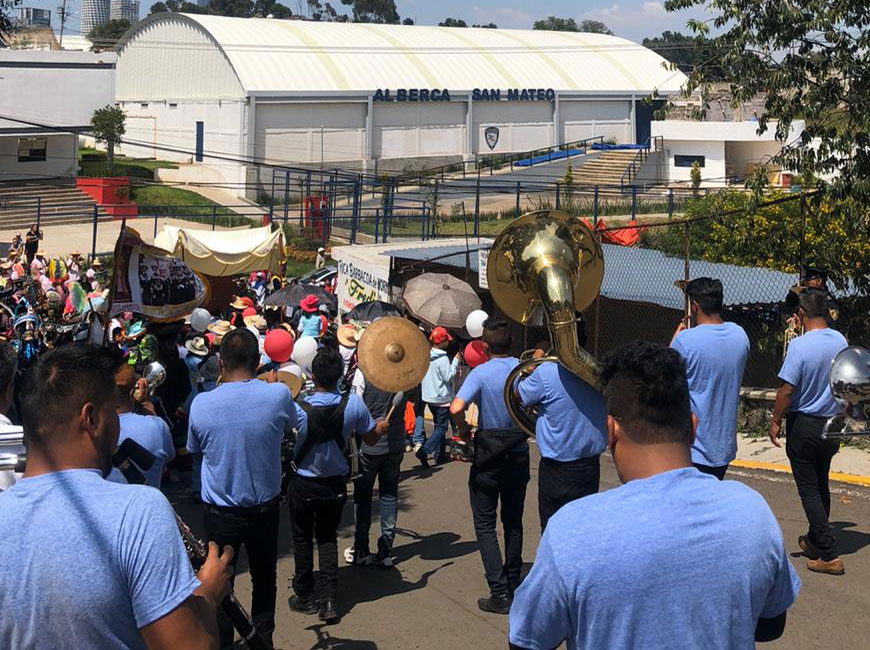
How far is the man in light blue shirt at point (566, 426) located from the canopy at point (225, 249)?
1273 centimetres

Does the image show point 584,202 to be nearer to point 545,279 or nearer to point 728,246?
point 728,246

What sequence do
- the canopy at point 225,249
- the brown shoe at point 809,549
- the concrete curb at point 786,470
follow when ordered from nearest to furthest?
the brown shoe at point 809,549 → the concrete curb at point 786,470 → the canopy at point 225,249

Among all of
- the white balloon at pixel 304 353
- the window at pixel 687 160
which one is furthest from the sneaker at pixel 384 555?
the window at pixel 687 160

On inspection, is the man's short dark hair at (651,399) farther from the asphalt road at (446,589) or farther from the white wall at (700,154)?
the white wall at (700,154)

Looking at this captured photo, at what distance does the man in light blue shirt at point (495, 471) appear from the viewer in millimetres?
6602

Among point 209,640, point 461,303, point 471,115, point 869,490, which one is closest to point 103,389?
point 209,640

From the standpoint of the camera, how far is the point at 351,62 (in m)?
52.9

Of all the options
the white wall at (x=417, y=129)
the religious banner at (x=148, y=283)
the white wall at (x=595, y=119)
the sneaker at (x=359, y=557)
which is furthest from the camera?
the white wall at (x=595, y=119)

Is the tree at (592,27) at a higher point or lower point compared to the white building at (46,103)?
higher

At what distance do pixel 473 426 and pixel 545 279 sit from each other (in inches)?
47.1

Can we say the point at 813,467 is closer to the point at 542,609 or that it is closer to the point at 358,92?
the point at 542,609

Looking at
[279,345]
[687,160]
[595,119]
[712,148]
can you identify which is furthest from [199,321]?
[595,119]

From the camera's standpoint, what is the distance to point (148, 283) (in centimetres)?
1055

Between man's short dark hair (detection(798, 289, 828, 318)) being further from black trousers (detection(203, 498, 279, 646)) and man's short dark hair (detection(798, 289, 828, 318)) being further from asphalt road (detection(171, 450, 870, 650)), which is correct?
black trousers (detection(203, 498, 279, 646))
